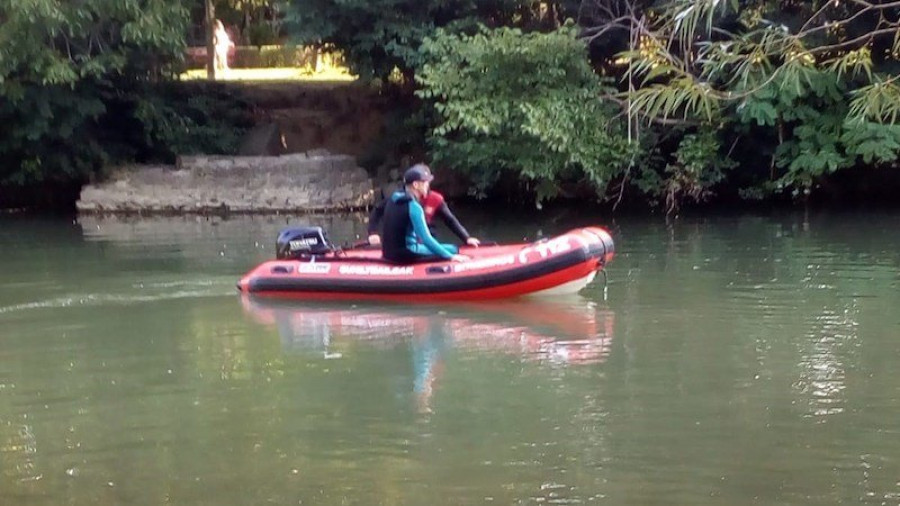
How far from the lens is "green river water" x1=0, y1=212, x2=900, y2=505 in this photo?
6.01m

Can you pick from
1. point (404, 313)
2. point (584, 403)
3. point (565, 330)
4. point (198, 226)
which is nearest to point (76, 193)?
point (198, 226)

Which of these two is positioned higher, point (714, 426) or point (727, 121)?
point (727, 121)

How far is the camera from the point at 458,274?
10656mm

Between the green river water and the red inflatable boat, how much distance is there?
0.19 m

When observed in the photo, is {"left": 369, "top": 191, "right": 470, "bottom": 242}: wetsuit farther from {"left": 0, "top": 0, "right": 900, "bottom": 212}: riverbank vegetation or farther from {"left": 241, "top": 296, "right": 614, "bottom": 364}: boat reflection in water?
{"left": 0, "top": 0, "right": 900, "bottom": 212}: riverbank vegetation

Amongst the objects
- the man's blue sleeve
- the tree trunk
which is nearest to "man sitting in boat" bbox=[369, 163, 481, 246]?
the man's blue sleeve

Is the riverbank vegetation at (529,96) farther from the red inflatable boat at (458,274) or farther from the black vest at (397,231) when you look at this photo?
the black vest at (397,231)

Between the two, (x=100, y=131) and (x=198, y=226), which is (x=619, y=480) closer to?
(x=198, y=226)

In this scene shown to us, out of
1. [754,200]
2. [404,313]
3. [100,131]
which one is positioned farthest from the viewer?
[100,131]

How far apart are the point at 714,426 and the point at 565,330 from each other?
2856mm

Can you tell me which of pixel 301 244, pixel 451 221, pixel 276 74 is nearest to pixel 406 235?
pixel 451 221

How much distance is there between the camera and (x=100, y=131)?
2083 centimetres

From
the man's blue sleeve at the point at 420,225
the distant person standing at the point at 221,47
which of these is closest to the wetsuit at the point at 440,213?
the man's blue sleeve at the point at 420,225

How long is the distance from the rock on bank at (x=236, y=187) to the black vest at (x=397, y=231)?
868 centimetres
